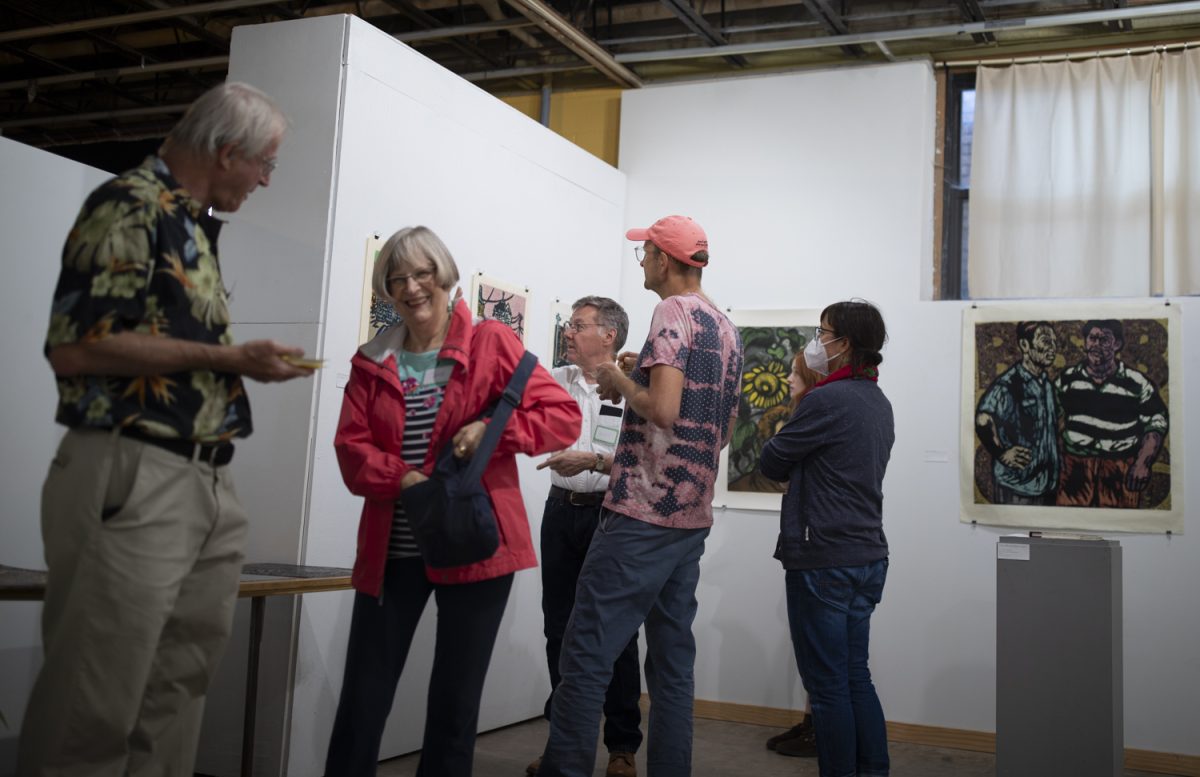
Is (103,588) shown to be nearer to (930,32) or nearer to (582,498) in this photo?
(582,498)

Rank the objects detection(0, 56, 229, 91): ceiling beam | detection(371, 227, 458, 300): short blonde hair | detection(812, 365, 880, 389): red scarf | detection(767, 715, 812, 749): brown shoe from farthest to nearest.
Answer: detection(0, 56, 229, 91): ceiling beam
detection(767, 715, 812, 749): brown shoe
detection(812, 365, 880, 389): red scarf
detection(371, 227, 458, 300): short blonde hair

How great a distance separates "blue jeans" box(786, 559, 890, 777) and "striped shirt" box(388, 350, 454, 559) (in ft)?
4.75

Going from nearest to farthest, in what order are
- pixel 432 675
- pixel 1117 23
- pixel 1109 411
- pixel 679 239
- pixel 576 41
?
pixel 432 675
pixel 679 239
pixel 1109 411
pixel 1117 23
pixel 576 41

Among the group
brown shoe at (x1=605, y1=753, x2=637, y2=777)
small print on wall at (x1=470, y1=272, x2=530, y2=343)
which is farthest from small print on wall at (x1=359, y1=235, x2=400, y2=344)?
brown shoe at (x1=605, y1=753, x2=637, y2=777)

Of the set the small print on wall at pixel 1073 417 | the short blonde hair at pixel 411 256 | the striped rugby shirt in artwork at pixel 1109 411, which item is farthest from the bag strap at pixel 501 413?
the striped rugby shirt in artwork at pixel 1109 411

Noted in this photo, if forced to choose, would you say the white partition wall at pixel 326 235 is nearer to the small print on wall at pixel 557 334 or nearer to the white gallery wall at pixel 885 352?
the small print on wall at pixel 557 334

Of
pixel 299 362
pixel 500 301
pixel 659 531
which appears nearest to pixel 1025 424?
pixel 500 301

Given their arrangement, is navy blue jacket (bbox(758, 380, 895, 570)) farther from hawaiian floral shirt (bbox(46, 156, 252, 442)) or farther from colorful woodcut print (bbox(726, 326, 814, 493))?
colorful woodcut print (bbox(726, 326, 814, 493))

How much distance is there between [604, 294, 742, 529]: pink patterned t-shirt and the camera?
2.97 metres

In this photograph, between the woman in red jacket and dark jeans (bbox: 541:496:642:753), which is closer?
the woman in red jacket

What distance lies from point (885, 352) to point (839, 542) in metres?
2.38

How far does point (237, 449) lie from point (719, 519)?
270cm

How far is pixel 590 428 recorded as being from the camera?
175 inches

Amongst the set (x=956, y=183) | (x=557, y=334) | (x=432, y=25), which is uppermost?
(x=432, y=25)
